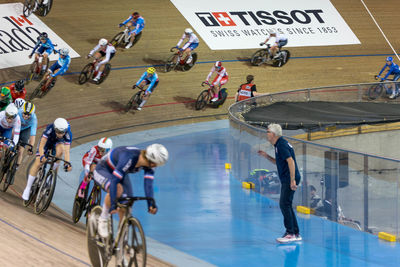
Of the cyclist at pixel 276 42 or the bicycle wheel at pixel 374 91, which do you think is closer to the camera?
the bicycle wheel at pixel 374 91

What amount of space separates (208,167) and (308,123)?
1994mm

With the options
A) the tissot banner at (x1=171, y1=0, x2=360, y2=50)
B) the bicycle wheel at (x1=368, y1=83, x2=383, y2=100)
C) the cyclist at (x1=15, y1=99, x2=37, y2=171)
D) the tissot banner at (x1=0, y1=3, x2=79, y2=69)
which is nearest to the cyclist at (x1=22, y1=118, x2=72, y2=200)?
the cyclist at (x1=15, y1=99, x2=37, y2=171)

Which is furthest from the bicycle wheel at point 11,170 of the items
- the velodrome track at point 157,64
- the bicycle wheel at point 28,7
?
the bicycle wheel at point 28,7

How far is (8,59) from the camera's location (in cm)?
1681

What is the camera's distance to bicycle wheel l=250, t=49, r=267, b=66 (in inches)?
781

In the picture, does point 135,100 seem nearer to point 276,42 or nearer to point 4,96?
point 276,42

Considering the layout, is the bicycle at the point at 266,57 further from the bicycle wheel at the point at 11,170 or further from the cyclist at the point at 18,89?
the bicycle wheel at the point at 11,170

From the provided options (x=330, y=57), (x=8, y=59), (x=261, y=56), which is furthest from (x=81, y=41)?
(x=330, y=57)

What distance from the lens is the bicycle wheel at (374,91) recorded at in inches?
610

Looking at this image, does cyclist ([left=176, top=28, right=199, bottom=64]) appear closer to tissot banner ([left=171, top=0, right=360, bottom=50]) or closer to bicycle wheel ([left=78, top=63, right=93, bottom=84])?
tissot banner ([left=171, top=0, right=360, bottom=50])

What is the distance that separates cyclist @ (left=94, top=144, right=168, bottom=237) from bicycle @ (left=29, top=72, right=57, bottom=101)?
32.3 feet

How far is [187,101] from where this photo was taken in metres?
17.5

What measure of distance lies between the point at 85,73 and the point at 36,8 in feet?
13.0

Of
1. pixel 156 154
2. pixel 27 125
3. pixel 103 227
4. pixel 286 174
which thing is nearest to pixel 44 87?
pixel 27 125
